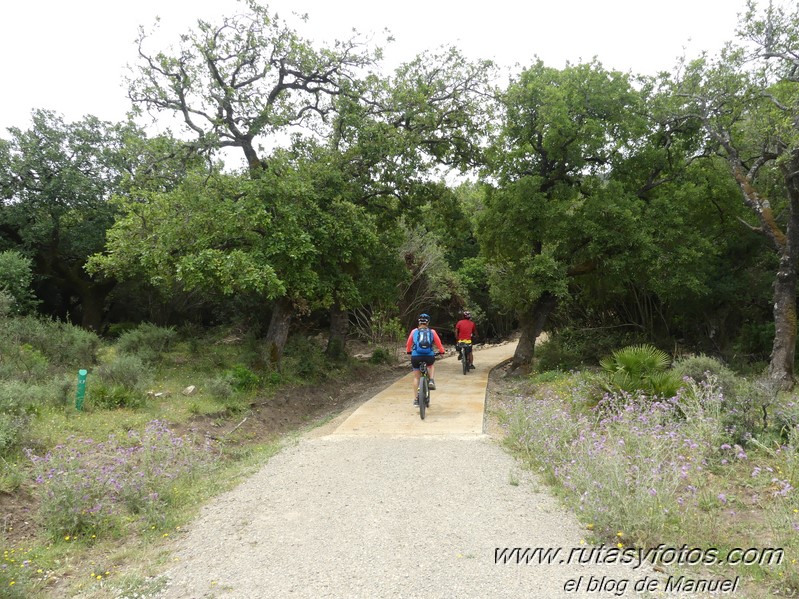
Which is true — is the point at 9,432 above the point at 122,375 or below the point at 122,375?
below

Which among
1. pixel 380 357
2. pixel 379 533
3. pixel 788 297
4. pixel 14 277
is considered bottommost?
pixel 380 357

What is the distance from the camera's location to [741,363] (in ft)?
47.3

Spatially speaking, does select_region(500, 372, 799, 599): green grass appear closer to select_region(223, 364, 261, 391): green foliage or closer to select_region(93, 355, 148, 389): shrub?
select_region(223, 364, 261, 391): green foliage

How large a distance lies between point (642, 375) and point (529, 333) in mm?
6384

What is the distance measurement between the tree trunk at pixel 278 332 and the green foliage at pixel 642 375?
7.90 m

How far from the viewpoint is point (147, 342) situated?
13.8 metres

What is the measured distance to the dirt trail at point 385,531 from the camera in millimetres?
3285

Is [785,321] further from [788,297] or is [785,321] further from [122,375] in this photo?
[122,375]

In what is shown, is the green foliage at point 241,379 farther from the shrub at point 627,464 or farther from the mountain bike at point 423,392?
the shrub at point 627,464

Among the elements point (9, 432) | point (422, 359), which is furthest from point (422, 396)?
point (9, 432)

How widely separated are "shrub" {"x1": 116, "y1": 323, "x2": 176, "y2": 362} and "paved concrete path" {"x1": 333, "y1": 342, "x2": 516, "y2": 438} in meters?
6.57

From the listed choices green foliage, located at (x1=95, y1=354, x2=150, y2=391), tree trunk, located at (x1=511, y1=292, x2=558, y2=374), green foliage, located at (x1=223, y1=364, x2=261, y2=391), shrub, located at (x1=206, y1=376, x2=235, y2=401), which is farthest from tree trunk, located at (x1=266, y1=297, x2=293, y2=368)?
tree trunk, located at (x1=511, y1=292, x2=558, y2=374)

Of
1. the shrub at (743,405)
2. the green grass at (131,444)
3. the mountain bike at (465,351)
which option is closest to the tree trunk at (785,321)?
the shrub at (743,405)

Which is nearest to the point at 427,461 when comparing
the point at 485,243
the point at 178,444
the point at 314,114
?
the point at 178,444
